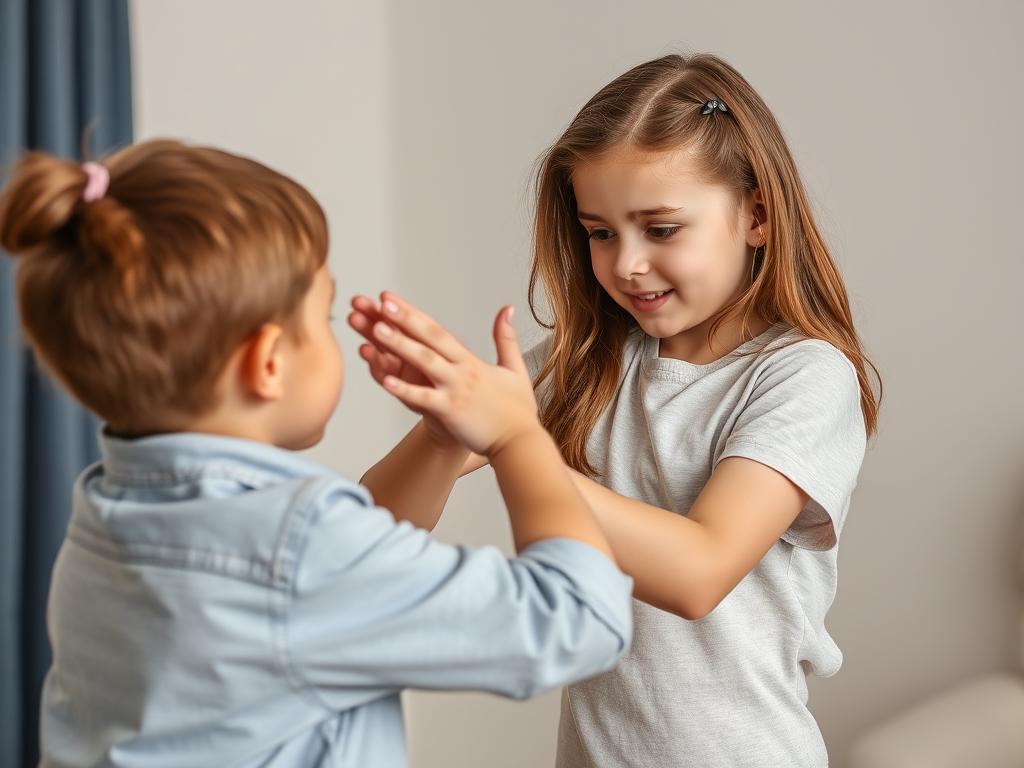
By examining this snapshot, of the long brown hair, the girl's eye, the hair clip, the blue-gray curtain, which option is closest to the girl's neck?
the long brown hair

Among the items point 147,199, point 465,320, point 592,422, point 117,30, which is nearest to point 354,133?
point 465,320

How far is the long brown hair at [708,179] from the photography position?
118 centimetres

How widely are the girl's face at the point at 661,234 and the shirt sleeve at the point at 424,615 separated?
21.2 inches

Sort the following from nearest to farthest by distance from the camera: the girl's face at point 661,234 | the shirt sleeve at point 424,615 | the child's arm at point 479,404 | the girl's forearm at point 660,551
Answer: the shirt sleeve at point 424,615 → the child's arm at point 479,404 → the girl's forearm at point 660,551 → the girl's face at point 661,234

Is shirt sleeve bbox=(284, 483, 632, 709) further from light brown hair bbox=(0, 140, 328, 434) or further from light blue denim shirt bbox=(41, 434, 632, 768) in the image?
light brown hair bbox=(0, 140, 328, 434)

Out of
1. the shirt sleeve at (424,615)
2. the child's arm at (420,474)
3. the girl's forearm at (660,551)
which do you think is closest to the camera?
the shirt sleeve at (424,615)

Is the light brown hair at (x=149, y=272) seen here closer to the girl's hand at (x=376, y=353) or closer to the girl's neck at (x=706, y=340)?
the girl's hand at (x=376, y=353)

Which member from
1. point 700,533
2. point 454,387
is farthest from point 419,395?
point 700,533

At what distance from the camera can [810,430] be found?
3.44 ft

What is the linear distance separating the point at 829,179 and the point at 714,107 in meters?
0.86

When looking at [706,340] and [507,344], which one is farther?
[706,340]

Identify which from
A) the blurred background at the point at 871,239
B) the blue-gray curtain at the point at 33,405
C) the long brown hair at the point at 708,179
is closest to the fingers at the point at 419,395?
the long brown hair at the point at 708,179

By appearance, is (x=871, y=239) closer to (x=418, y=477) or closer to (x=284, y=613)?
(x=418, y=477)

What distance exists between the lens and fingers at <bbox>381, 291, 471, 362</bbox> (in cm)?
80
